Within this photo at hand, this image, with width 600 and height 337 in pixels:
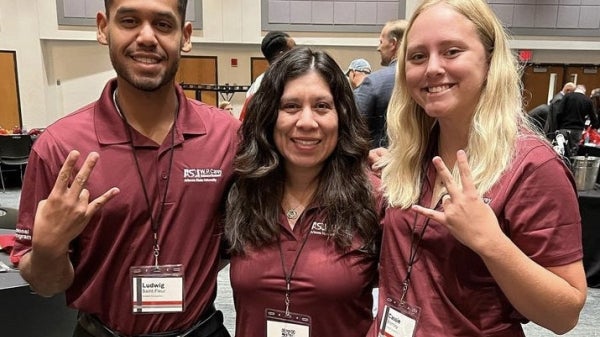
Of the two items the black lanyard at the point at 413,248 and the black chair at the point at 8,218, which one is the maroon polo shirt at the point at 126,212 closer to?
the black lanyard at the point at 413,248

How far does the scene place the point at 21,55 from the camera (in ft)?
31.8

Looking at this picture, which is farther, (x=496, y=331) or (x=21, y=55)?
(x=21, y=55)

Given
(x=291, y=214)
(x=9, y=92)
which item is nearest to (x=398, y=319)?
(x=291, y=214)

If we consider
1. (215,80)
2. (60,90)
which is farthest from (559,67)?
(60,90)

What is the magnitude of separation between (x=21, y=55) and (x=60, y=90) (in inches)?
37.3

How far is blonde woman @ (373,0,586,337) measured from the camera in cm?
111

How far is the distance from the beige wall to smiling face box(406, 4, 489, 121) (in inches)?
325

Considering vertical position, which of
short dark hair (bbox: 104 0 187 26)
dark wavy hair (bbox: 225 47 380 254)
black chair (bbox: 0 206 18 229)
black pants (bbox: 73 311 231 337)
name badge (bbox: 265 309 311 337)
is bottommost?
black chair (bbox: 0 206 18 229)

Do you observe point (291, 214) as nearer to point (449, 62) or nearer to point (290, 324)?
point (290, 324)

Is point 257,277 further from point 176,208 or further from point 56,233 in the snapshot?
point 56,233

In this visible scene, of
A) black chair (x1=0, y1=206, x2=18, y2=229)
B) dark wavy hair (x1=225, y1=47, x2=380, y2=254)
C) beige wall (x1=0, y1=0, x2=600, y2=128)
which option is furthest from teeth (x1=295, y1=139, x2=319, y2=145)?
beige wall (x1=0, y1=0, x2=600, y2=128)

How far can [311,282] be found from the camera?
1.44m

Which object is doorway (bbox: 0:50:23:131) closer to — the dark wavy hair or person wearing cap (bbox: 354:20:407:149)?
person wearing cap (bbox: 354:20:407:149)

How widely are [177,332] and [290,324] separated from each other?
0.33 metres
